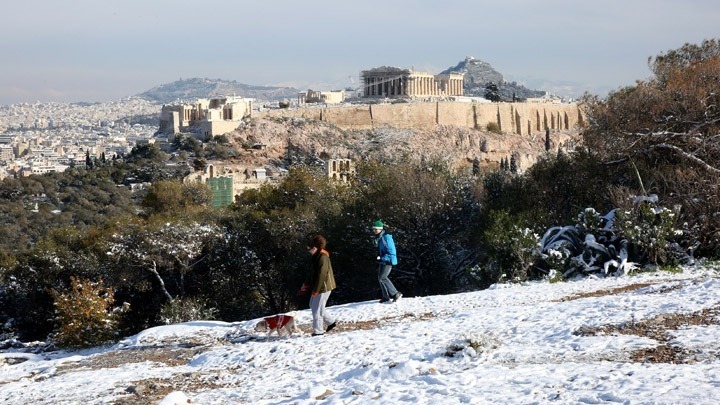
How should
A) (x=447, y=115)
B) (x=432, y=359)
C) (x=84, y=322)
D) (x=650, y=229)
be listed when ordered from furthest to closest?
(x=447, y=115), (x=84, y=322), (x=650, y=229), (x=432, y=359)

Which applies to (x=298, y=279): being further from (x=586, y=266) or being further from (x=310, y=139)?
(x=310, y=139)

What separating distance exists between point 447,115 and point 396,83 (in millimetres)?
15108

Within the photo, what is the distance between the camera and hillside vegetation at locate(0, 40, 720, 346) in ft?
42.2

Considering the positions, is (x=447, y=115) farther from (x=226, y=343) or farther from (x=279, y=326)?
(x=279, y=326)

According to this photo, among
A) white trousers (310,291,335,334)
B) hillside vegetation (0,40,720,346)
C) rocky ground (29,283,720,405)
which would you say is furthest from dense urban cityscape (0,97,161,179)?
white trousers (310,291,335,334)

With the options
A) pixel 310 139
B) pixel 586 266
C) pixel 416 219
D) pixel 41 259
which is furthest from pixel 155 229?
pixel 310 139

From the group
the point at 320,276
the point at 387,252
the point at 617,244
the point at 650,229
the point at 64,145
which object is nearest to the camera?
the point at 320,276

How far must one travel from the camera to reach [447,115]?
8088 cm

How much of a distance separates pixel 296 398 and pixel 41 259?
13692 mm

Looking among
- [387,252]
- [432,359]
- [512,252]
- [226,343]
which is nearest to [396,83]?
[512,252]

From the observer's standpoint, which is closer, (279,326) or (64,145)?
(279,326)

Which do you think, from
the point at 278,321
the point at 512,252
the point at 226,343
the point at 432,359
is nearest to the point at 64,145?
the point at 512,252

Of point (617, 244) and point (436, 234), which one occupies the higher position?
point (617, 244)

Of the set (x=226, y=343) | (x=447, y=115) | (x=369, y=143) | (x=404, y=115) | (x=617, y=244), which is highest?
(x=447, y=115)
